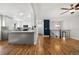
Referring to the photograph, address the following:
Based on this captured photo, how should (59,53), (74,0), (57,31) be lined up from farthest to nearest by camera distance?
(57,31) → (59,53) → (74,0)

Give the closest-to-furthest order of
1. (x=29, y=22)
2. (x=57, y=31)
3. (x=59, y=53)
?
(x=59, y=53) → (x=29, y=22) → (x=57, y=31)

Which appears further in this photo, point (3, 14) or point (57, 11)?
point (57, 11)

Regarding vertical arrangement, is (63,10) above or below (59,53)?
above

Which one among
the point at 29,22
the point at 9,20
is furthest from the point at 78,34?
the point at 9,20

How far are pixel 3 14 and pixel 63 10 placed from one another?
179cm

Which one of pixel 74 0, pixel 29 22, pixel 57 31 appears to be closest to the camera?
pixel 74 0

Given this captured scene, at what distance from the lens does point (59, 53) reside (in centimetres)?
391

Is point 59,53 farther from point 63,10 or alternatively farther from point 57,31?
point 63,10

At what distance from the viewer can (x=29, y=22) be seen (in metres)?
4.21

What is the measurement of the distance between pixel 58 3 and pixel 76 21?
79 cm

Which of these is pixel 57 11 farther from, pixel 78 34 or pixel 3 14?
pixel 3 14

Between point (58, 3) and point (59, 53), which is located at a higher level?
point (58, 3)
